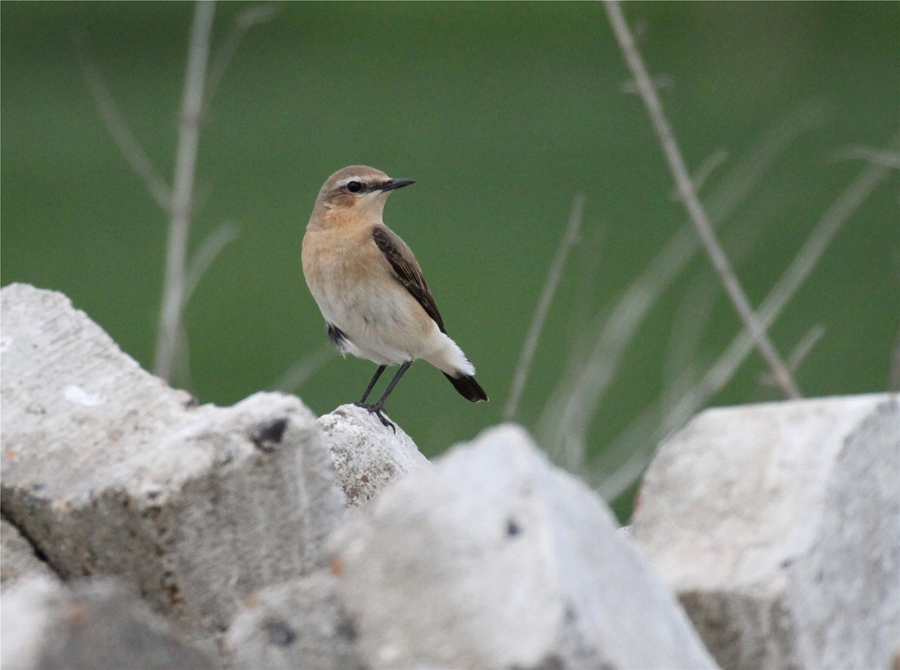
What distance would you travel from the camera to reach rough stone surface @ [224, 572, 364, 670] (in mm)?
2145

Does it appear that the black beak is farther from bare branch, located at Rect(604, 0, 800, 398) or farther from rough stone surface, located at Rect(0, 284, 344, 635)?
rough stone surface, located at Rect(0, 284, 344, 635)

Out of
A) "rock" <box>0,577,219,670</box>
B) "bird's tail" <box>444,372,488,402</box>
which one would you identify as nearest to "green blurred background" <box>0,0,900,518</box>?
"bird's tail" <box>444,372,488,402</box>

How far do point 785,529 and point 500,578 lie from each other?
0.70m

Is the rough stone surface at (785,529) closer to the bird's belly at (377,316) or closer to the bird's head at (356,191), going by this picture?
the bird's belly at (377,316)

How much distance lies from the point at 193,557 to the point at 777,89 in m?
16.0

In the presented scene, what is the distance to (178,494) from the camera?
8.04 ft

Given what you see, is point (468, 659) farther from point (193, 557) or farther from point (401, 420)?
point (401, 420)

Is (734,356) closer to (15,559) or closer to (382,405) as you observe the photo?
(382,405)

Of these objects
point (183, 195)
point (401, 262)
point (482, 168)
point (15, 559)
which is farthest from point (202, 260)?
point (482, 168)

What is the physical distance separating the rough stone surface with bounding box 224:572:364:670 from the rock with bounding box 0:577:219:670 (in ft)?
0.44

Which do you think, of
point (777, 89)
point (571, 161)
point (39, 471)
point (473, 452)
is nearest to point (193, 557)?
point (39, 471)

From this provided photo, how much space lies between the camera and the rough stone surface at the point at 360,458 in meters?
3.63

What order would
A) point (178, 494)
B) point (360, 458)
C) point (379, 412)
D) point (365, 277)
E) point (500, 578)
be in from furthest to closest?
point (365, 277) → point (379, 412) → point (360, 458) → point (178, 494) → point (500, 578)

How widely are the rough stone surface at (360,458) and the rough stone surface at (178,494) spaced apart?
2.85ft
